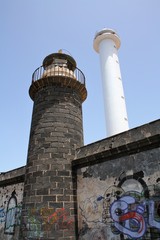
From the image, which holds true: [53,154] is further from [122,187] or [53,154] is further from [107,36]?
[107,36]

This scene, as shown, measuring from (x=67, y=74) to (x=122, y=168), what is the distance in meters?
4.98

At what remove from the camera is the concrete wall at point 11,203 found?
9156 mm

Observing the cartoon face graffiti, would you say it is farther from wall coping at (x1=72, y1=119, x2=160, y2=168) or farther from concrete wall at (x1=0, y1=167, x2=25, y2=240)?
concrete wall at (x1=0, y1=167, x2=25, y2=240)

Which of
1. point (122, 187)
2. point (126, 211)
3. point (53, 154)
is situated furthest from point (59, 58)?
point (126, 211)

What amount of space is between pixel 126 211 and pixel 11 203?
6.51 meters

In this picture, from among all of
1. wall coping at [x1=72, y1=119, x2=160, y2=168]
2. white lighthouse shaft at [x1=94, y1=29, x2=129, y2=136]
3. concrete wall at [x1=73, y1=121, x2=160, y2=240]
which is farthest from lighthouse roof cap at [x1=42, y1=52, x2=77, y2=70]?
white lighthouse shaft at [x1=94, y1=29, x2=129, y2=136]

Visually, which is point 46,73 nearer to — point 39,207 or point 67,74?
point 67,74

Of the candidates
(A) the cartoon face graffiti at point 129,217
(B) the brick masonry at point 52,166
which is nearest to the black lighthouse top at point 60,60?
(B) the brick masonry at point 52,166

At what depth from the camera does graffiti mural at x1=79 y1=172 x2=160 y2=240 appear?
17.0 ft

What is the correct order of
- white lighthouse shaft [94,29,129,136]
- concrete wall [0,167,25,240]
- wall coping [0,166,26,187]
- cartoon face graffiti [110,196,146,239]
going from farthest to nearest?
white lighthouse shaft [94,29,129,136], wall coping [0,166,26,187], concrete wall [0,167,25,240], cartoon face graffiti [110,196,146,239]

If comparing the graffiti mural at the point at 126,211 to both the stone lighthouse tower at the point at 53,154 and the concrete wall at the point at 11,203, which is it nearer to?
the stone lighthouse tower at the point at 53,154

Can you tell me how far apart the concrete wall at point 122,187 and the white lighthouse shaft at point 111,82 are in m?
9.78

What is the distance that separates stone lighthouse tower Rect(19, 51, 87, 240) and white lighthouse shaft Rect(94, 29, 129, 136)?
831 centimetres

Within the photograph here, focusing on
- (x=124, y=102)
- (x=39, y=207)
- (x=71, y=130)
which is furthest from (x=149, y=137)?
(x=124, y=102)
